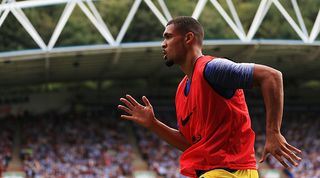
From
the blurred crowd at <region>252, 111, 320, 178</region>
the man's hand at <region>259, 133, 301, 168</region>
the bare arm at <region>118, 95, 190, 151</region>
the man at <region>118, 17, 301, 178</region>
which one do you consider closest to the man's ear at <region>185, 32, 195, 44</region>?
the man at <region>118, 17, 301, 178</region>

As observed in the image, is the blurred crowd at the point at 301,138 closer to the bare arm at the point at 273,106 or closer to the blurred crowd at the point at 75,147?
the blurred crowd at the point at 75,147

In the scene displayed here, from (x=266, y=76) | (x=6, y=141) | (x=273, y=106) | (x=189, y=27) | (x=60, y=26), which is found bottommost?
(x=273, y=106)

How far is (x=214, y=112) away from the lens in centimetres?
422

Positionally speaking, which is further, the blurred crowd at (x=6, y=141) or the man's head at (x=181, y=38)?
the blurred crowd at (x=6, y=141)

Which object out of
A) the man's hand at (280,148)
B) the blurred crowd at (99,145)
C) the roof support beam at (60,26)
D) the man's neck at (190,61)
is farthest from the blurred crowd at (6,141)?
the man's hand at (280,148)

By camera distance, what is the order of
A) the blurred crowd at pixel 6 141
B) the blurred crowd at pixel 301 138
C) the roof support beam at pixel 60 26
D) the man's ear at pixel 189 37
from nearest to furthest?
the man's ear at pixel 189 37 < the roof support beam at pixel 60 26 < the blurred crowd at pixel 6 141 < the blurred crowd at pixel 301 138

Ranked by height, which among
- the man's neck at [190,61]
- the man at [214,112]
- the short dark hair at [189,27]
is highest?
the short dark hair at [189,27]

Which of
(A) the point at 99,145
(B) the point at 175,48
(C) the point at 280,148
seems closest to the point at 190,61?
(B) the point at 175,48

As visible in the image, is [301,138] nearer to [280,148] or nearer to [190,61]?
[190,61]

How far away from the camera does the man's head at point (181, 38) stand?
435cm

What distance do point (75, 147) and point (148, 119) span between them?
24.7m

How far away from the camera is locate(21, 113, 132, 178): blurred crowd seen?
25.7 meters

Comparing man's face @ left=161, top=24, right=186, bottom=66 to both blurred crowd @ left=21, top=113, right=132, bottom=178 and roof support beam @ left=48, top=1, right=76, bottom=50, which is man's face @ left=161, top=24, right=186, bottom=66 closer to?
roof support beam @ left=48, top=1, right=76, bottom=50

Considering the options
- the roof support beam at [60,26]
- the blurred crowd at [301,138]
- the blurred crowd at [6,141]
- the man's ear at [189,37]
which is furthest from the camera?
the blurred crowd at [301,138]
